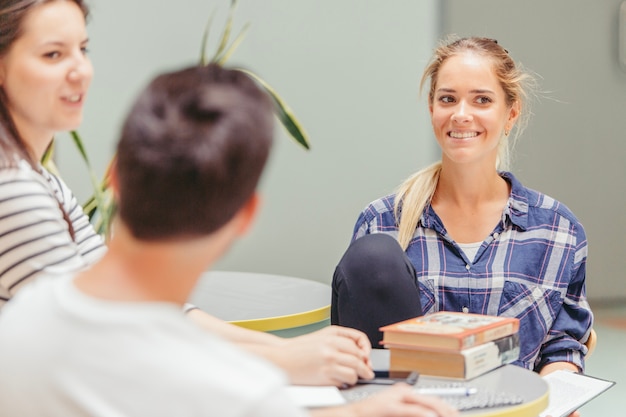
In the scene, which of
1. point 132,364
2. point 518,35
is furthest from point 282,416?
point 518,35

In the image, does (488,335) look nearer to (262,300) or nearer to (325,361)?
(325,361)

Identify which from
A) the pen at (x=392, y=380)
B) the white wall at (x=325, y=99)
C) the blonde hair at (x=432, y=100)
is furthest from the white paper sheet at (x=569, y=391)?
the white wall at (x=325, y=99)

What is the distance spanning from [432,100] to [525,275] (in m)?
0.55

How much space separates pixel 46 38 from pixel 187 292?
691 millimetres

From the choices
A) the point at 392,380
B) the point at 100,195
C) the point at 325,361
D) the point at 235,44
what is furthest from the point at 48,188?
the point at 235,44

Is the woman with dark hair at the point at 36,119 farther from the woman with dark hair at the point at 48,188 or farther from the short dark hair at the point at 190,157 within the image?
the short dark hair at the point at 190,157

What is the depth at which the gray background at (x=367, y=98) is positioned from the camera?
337 cm

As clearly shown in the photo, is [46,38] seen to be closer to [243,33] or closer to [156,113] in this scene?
[156,113]

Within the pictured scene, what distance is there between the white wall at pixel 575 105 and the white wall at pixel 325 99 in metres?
0.30

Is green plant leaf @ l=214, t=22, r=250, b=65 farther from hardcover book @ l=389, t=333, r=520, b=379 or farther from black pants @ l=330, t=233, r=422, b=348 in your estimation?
hardcover book @ l=389, t=333, r=520, b=379

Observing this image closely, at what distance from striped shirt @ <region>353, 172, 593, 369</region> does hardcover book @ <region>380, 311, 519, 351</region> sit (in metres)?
0.64

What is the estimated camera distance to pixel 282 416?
0.72 meters

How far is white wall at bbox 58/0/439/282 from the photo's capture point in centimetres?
343

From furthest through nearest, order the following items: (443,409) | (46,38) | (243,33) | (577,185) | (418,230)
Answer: (577,185) → (243,33) → (418,230) → (46,38) → (443,409)
